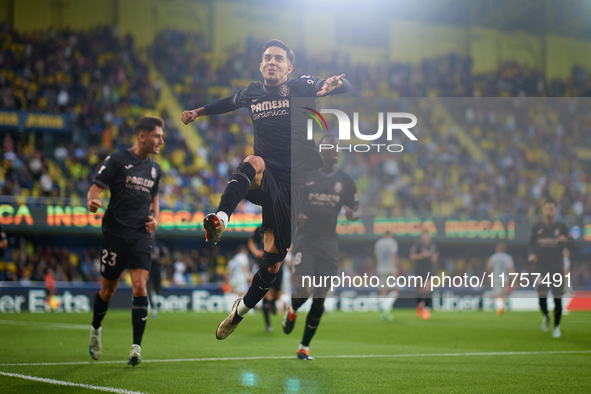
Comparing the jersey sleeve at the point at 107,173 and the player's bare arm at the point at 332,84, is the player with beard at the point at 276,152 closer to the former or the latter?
the player's bare arm at the point at 332,84

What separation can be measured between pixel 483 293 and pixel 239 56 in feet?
56.4

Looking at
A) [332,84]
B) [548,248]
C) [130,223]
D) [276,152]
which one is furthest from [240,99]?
[548,248]

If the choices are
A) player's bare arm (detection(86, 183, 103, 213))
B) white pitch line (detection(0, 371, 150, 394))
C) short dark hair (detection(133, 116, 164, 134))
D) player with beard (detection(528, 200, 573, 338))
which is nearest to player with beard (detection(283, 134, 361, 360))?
short dark hair (detection(133, 116, 164, 134))

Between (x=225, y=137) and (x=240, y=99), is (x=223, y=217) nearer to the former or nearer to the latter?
(x=240, y=99)

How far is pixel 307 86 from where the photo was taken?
610cm

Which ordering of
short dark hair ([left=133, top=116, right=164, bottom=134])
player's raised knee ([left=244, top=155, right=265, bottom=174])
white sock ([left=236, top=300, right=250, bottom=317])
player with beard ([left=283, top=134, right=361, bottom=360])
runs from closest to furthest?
player's raised knee ([left=244, top=155, right=265, bottom=174]), white sock ([left=236, top=300, right=250, bottom=317]), short dark hair ([left=133, top=116, right=164, bottom=134]), player with beard ([left=283, top=134, right=361, bottom=360])

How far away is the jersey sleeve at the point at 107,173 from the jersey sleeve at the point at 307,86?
2.52 meters

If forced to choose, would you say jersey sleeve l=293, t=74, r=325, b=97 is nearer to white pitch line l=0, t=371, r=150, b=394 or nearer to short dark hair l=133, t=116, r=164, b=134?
short dark hair l=133, t=116, r=164, b=134

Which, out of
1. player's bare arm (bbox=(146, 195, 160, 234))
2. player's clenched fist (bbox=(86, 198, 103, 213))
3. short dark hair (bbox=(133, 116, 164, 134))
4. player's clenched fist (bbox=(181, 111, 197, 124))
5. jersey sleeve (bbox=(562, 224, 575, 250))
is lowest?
jersey sleeve (bbox=(562, 224, 575, 250))

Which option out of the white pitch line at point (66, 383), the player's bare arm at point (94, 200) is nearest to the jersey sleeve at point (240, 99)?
the player's bare arm at point (94, 200)

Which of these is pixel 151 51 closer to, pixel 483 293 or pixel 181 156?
pixel 181 156

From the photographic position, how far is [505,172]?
3203cm

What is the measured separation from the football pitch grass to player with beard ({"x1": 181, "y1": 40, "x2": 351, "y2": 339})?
2.87 ft

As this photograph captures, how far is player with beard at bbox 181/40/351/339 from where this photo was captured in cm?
597
